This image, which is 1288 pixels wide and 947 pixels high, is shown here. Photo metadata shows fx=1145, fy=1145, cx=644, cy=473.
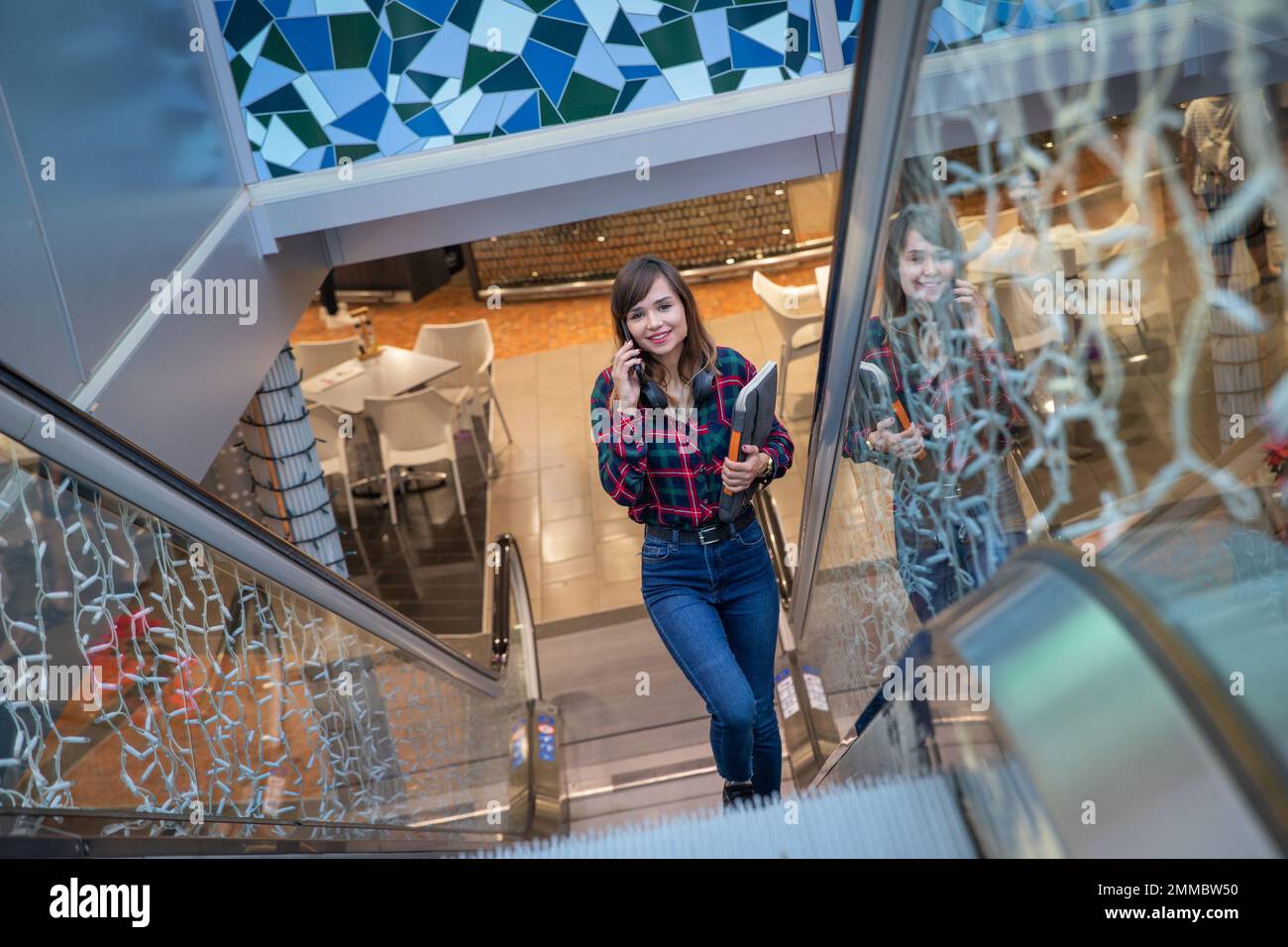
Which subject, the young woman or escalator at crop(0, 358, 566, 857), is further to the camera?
the young woman

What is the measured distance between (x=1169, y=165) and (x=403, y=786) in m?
3.09

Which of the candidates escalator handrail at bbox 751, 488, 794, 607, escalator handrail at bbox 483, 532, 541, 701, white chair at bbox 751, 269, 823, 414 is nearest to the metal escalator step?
escalator handrail at bbox 483, 532, 541, 701

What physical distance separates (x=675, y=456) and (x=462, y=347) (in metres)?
7.58

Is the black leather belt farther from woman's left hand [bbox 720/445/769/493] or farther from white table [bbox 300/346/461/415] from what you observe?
white table [bbox 300/346/461/415]

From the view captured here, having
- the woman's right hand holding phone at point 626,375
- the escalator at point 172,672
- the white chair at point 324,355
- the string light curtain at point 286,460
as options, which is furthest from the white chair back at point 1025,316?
the white chair at point 324,355

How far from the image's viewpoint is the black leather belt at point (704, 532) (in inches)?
120

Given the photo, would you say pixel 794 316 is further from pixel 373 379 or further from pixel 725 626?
pixel 725 626

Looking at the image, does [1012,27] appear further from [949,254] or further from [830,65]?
[830,65]

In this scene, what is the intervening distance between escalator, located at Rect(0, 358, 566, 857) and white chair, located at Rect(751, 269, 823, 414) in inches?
250

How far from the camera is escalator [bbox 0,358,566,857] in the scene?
1798 mm

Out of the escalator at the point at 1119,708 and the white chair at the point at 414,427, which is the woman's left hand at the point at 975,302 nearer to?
the escalator at the point at 1119,708

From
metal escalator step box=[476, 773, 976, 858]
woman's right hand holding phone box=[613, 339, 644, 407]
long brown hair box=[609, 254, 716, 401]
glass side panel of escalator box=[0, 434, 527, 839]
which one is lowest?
metal escalator step box=[476, 773, 976, 858]

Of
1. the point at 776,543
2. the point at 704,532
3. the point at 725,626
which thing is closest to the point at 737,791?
the point at 725,626

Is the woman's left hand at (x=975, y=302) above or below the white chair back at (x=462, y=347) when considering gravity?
below
